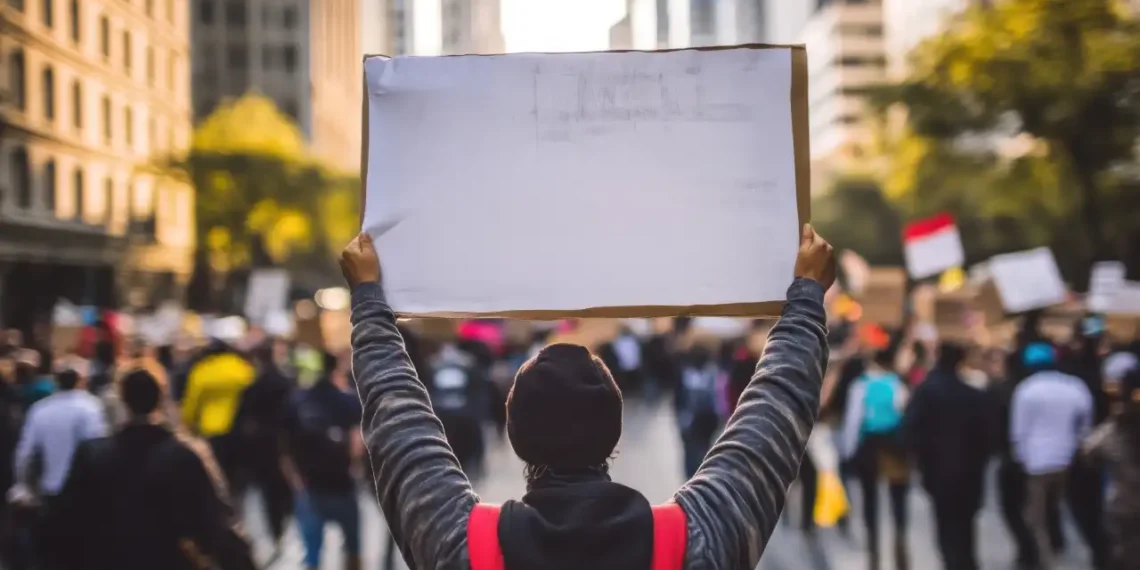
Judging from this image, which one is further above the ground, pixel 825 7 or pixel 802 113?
pixel 825 7

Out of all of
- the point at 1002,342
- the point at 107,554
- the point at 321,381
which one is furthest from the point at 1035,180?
the point at 107,554

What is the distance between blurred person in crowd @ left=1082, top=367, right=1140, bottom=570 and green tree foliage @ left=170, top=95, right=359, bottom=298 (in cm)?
4678

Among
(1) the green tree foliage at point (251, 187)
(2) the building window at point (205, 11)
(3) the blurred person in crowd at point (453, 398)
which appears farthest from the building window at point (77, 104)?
(2) the building window at point (205, 11)

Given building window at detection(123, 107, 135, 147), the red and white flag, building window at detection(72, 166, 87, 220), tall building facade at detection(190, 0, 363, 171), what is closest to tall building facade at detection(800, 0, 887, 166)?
tall building facade at detection(190, 0, 363, 171)

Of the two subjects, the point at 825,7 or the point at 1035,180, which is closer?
the point at 1035,180

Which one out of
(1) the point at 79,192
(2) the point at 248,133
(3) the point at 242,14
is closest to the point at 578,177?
(1) the point at 79,192

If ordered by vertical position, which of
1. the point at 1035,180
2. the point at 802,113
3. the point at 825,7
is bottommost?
the point at 802,113

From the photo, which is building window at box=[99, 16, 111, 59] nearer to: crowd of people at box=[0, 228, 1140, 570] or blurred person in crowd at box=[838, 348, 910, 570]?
crowd of people at box=[0, 228, 1140, 570]

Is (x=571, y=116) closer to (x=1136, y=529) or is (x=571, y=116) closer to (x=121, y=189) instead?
(x=1136, y=529)

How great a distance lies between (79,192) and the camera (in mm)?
41094

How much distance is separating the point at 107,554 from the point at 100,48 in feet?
136

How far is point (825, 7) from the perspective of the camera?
116 m

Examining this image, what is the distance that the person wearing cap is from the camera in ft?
6.68

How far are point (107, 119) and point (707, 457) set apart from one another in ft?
148
